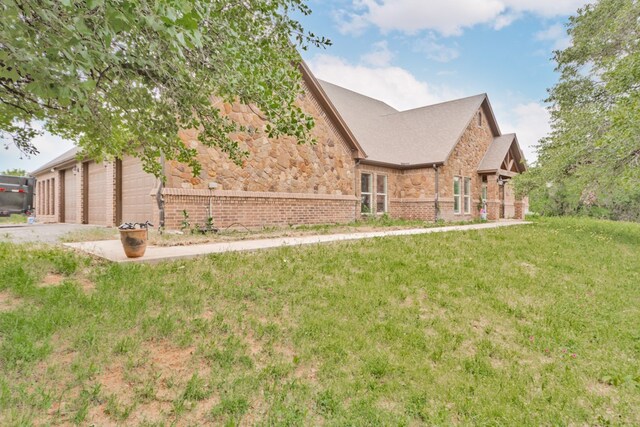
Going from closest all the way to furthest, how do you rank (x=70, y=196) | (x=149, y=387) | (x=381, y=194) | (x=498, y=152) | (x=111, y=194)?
(x=149, y=387) → (x=111, y=194) → (x=381, y=194) → (x=70, y=196) → (x=498, y=152)

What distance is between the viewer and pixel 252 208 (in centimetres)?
1262

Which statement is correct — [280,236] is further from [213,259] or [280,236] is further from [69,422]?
[69,422]

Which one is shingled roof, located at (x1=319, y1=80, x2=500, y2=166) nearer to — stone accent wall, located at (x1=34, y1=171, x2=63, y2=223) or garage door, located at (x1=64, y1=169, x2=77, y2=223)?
garage door, located at (x1=64, y1=169, x2=77, y2=223)

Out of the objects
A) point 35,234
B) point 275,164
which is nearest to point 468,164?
point 275,164

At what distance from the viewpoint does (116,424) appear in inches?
115

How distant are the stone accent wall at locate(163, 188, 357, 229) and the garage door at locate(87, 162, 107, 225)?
671cm

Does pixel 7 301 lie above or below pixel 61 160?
below

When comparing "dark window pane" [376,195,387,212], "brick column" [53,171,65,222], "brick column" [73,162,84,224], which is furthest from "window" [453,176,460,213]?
"brick column" [53,171,65,222]

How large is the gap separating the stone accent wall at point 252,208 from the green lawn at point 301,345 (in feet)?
13.5

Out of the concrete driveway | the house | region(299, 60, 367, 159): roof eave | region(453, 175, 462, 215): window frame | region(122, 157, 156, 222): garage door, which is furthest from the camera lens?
region(453, 175, 462, 215): window frame

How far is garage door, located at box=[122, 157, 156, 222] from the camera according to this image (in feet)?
39.9

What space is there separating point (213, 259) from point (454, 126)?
18536 millimetres

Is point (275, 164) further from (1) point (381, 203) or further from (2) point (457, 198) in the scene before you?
(2) point (457, 198)

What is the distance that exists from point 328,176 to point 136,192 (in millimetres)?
7074
